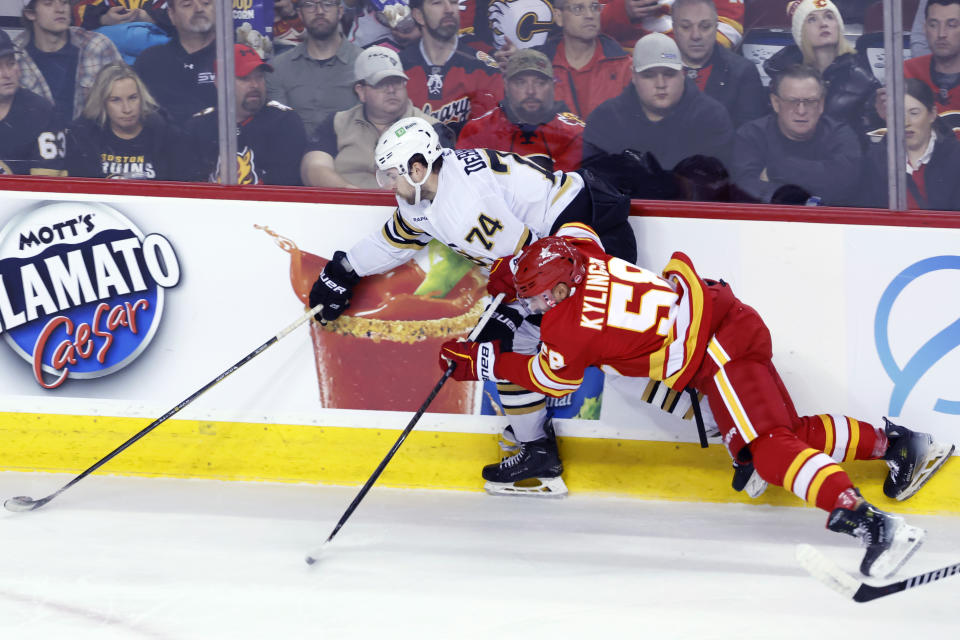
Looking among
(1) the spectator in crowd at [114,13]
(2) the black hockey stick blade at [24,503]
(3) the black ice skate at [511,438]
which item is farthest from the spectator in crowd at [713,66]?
(2) the black hockey stick blade at [24,503]

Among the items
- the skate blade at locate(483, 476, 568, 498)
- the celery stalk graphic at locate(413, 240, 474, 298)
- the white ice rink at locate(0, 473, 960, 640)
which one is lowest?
the white ice rink at locate(0, 473, 960, 640)

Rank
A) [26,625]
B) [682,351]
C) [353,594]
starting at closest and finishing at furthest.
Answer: [26,625] < [353,594] < [682,351]

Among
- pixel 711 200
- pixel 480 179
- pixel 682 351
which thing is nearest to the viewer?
pixel 682 351

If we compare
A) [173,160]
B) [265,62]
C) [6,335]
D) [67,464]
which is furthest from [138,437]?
[265,62]

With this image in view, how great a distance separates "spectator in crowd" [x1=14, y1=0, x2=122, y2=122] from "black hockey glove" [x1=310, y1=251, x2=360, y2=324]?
1.03 meters

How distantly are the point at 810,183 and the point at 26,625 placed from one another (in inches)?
105

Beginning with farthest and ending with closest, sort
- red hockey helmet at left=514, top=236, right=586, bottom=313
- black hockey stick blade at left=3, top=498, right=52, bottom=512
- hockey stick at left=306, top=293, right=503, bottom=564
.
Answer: black hockey stick blade at left=3, top=498, right=52, bottom=512
hockey stick at left=306, top=293, right=503, bottom=564
red hockey helmet at left=514, top=236, right=586, bottom=313

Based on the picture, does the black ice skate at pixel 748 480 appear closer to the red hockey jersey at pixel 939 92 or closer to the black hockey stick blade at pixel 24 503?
the red hockey jersey at pixel 939 92

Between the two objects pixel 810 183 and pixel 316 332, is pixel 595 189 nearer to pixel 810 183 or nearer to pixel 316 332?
pixel 810 183

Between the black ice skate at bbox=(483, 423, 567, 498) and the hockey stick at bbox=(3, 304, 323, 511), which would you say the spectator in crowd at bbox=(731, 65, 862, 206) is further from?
the hockey stick at bbox=(3, 304, 323, 511)

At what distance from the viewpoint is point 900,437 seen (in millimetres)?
2918

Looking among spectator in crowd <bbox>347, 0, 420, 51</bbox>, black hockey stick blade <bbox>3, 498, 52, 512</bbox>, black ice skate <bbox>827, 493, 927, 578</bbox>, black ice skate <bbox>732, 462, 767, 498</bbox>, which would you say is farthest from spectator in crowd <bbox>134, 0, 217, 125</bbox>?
black ice skate <bbox>827, 493, 927, 578</bbox>

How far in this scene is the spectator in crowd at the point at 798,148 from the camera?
301cm

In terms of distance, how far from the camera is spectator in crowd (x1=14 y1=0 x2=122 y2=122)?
10.3 ft
